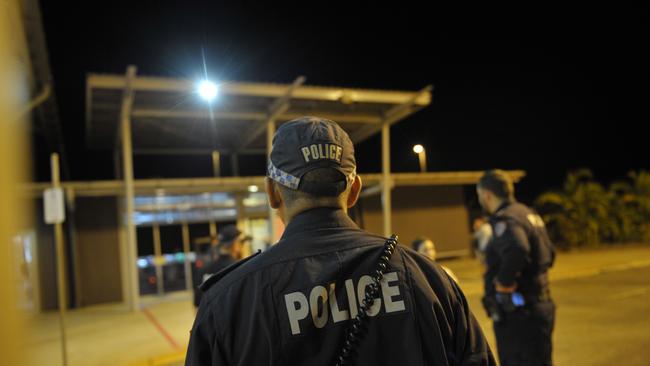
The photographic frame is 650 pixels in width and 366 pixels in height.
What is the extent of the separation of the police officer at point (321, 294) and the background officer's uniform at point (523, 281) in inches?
91.2

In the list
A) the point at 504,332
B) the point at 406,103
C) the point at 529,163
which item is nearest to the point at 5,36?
the point at 504,332

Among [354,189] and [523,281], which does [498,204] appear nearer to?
[523,281]

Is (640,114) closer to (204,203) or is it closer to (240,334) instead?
(204,203)

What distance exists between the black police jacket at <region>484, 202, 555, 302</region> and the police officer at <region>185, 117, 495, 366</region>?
2301mm

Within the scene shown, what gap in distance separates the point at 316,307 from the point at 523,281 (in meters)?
2.96

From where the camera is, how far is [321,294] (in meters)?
1.27

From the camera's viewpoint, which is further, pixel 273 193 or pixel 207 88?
pixel 207 88

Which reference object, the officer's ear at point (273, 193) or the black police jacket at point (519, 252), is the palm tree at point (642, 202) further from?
the officer's ear at point (273, 193)

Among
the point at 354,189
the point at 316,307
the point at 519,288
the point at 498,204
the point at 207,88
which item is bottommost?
the point at 519,288

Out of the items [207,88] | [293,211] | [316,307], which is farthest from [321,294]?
[207,88]

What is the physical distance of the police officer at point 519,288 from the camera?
140 inches

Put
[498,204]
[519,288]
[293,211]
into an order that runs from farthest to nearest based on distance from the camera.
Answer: [498,204], [519,288], [293,211]

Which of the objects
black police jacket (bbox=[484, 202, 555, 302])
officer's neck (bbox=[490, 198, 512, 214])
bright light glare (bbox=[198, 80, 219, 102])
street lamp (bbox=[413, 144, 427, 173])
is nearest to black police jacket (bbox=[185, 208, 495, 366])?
black police jacket (bbox=[484, 202, 555, 302])

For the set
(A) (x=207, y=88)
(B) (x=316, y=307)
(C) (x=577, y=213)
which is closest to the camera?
(B) (x=316, y=307)
